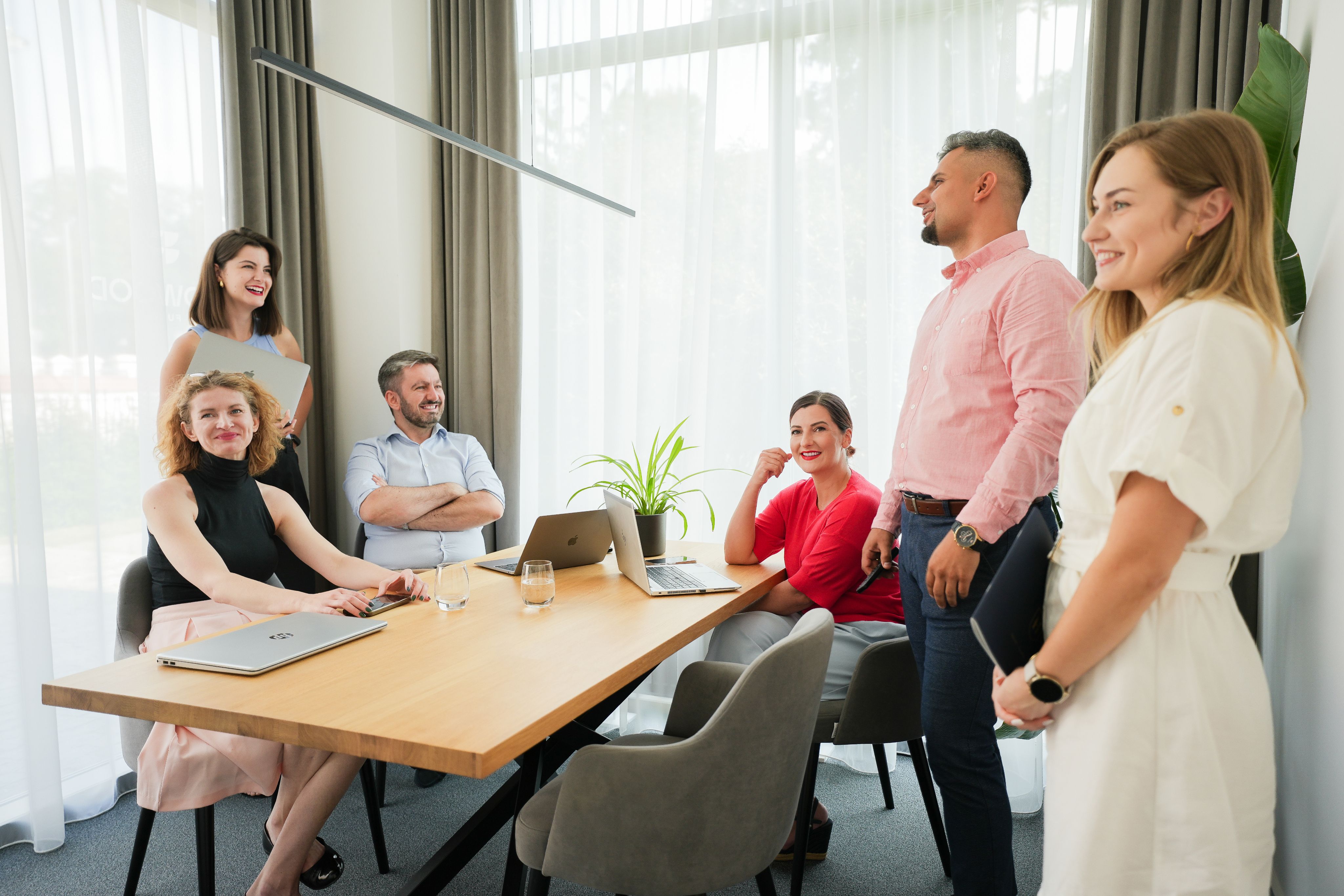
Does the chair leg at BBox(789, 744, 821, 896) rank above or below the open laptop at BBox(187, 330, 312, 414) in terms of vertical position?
below

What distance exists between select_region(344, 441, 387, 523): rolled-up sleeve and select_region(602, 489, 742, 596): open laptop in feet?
3.39

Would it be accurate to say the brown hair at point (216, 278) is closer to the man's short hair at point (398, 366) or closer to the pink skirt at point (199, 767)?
the man's short hair at point (398, 366)

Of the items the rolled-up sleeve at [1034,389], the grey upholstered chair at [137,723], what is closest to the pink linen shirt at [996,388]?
the rolled-up sleeve at [1034,389]

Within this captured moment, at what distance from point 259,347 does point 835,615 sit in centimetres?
203

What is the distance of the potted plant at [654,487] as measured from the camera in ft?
8.55

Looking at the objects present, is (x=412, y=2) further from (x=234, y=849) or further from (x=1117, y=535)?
(x=1117, y=535)

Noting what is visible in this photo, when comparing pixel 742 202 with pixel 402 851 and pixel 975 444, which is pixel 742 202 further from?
pixel 402 851

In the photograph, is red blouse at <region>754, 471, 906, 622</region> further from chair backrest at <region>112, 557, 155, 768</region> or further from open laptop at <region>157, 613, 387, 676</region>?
chair backrest at <region>112, 557, 155, 768</region>

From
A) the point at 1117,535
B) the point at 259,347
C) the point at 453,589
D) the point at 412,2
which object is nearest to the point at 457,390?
the point at 259,347

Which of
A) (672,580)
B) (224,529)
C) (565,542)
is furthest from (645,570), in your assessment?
(224,529)

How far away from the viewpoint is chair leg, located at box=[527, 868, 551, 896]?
4.78 ft

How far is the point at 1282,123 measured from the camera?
178 centimetres

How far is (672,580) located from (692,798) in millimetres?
977

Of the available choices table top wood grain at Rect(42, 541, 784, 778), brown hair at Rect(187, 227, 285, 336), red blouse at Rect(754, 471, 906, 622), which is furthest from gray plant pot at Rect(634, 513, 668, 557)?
brown hair at Rect(187, 227, 285, 336)
